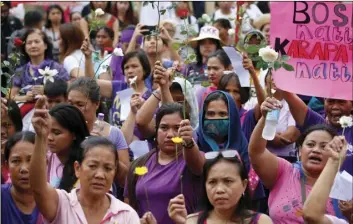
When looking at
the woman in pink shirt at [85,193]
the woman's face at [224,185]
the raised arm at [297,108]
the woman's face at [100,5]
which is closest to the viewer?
the woman in pink shirt at [85,193]

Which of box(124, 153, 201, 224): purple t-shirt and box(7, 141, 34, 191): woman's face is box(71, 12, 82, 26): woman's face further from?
box(7, 141, 34, 191): woman's face

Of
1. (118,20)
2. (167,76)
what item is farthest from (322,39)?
(118,20)

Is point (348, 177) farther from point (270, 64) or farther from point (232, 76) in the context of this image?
point (232, 76)

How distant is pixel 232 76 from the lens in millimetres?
9633

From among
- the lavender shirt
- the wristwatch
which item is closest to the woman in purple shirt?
the wristwatch

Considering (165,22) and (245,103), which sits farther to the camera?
(165,22)

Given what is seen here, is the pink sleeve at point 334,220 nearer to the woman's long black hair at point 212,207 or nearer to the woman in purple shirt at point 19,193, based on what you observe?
the woman's long black hair at point 212,207

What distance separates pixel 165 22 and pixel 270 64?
5.16 metres

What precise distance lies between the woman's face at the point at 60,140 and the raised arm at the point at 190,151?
0.80 m

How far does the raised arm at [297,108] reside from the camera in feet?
29.4

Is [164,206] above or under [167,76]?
under

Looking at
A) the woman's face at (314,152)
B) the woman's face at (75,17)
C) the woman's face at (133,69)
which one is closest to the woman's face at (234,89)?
the woman's face at (133,69)

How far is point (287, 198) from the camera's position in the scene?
24.0 ft

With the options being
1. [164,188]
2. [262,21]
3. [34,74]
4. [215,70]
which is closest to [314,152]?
[164,188]
